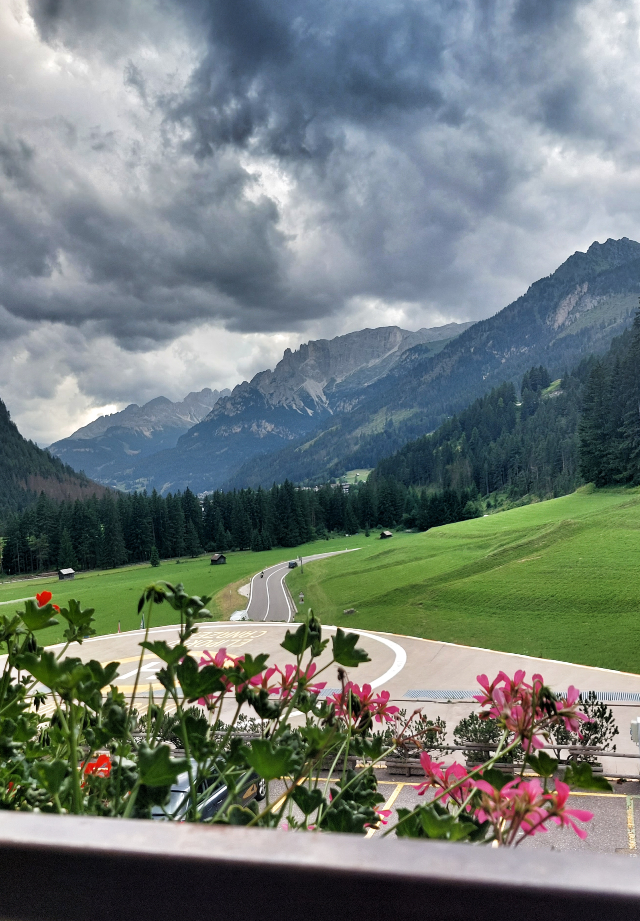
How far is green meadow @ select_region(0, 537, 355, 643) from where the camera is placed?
41812 mm

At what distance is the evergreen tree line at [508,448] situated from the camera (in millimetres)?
79312

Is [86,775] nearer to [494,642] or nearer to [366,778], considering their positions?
[366,778]

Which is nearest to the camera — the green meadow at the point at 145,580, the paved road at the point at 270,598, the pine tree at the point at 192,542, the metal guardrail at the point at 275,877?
the metal guardrail at the point at 275,877

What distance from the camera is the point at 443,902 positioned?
60cm

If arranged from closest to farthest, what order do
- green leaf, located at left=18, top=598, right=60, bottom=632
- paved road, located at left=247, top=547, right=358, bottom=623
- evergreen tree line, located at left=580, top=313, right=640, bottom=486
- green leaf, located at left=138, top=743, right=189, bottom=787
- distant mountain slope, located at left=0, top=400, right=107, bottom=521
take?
green leaf, located at left=138, top=743, right=189, bottom=787 → green leaf, located at left=18, top=598, right=60, bottom=632 → paved road, located at left=247, top=547, right=358, bottom=623 → evergreen tree line, located at left=580, top=313, right=640, bottom=486 → distant mountain slope, located at left=0, top=400, right=107, bottom=521

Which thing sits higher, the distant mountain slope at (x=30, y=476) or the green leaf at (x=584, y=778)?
the distant mountain slope at (x=30, y=476)

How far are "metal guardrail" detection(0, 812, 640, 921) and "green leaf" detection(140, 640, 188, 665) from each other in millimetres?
372

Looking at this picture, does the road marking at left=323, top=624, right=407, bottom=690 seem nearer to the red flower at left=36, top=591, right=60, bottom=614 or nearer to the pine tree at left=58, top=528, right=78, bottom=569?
the red flower at left=36, top=591, right=60, bottom=614

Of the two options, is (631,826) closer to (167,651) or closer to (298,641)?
(298,641)

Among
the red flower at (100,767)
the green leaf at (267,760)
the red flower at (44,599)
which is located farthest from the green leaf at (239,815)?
the red flower at (44,599)

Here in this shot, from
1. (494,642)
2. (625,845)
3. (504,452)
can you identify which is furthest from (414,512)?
(625,845)

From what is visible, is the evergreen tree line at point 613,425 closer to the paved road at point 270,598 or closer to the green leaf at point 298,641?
the paved road at point 270,598

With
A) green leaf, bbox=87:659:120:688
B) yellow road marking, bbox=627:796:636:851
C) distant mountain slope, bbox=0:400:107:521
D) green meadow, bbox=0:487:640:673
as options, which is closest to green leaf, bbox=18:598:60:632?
green leaf, bbox=87:659:120:688

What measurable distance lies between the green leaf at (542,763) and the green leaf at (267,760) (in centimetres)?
42
